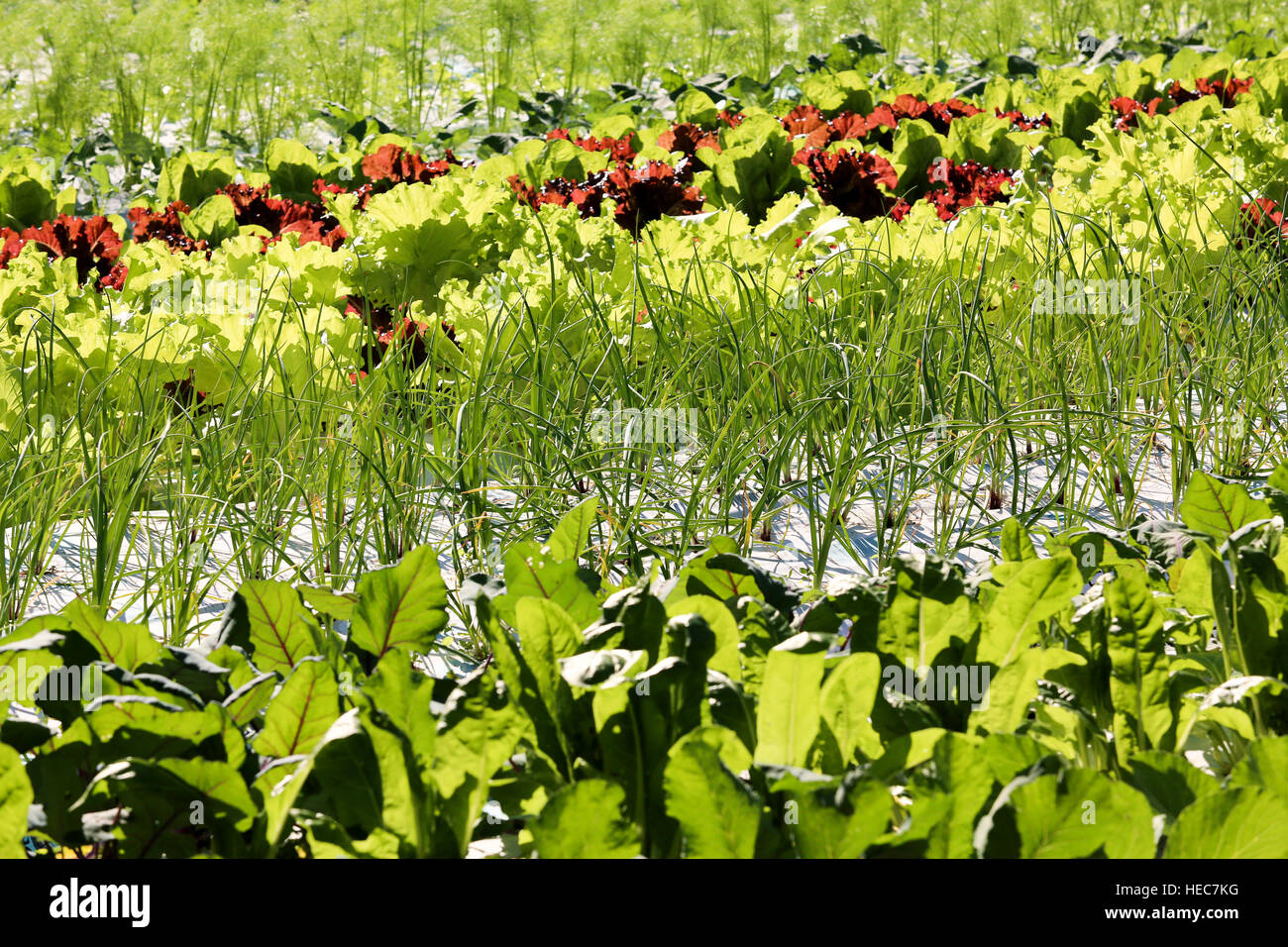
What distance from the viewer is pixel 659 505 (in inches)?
89.0

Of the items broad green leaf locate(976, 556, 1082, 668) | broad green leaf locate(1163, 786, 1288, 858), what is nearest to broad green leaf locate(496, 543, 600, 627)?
broad green leaf locate(976, 556, 1082, 668)

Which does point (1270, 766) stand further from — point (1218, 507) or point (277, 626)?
point (277, 626)

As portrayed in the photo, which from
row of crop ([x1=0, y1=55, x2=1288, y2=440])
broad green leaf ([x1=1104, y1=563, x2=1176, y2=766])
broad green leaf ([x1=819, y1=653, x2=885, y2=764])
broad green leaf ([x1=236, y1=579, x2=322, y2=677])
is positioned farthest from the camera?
row of crop ([x1=0, y1=55, x2=1288, y2=440])

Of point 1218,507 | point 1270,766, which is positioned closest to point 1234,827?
point 1270,766

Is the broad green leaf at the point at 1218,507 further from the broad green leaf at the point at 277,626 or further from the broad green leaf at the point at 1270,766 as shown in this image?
the broad green leaf at the point at 277,626

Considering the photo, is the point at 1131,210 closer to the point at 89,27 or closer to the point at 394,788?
the point at 394,788

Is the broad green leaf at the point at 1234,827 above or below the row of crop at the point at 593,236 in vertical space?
below

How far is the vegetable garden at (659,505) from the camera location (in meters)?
1.18

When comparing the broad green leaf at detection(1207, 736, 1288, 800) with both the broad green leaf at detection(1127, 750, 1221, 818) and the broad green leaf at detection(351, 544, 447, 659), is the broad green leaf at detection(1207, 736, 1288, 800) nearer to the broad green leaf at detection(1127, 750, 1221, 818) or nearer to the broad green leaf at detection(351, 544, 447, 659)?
the broad green leaf at detection(1127, 750, 1221, 818)

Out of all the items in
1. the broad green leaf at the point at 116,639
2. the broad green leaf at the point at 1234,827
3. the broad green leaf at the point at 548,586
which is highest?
the broad green leaf at the point at 548,586

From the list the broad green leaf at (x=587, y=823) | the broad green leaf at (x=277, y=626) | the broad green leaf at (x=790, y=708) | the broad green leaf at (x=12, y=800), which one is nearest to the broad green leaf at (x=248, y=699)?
the broad green leaf at (x=277, y=626)

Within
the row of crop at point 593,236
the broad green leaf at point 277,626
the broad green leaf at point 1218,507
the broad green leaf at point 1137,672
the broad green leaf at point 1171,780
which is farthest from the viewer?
the row of crop at point 593,236

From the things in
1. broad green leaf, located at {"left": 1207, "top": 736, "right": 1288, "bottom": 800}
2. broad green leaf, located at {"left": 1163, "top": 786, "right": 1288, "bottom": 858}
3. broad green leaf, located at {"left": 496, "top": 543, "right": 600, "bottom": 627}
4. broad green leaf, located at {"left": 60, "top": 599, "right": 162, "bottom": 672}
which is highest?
broad green leaf, located at {"left": 496, "top": 543, "right": 600, "bottom": 627}

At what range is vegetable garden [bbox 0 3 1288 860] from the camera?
1.18 metres
